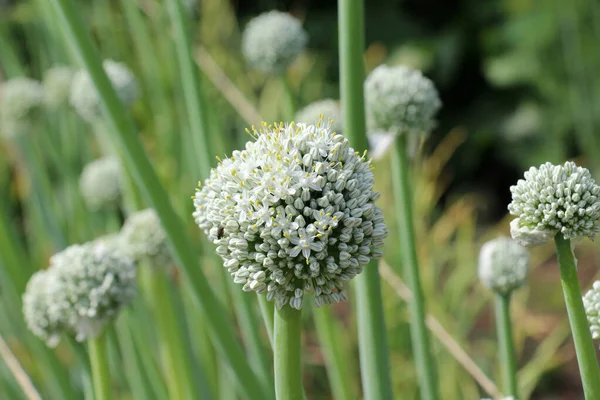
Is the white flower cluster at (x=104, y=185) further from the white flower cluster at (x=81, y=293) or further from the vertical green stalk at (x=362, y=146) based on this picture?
the vertical green stalk at (x=362, y=146)

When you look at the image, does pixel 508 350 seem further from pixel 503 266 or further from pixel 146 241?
pixel 146 241

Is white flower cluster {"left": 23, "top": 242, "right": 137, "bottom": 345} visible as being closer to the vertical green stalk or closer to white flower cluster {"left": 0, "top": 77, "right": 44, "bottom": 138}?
the vertical green stalk

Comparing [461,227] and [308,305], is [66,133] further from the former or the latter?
[461,227]

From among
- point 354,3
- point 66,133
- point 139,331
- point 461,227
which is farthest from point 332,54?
point 354,3

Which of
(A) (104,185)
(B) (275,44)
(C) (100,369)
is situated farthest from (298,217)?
(A) (104,185)

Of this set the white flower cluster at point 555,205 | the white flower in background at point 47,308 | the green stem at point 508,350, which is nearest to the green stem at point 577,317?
the white flower cluster at point 555,205

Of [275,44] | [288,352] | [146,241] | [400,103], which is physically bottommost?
[288,352]
